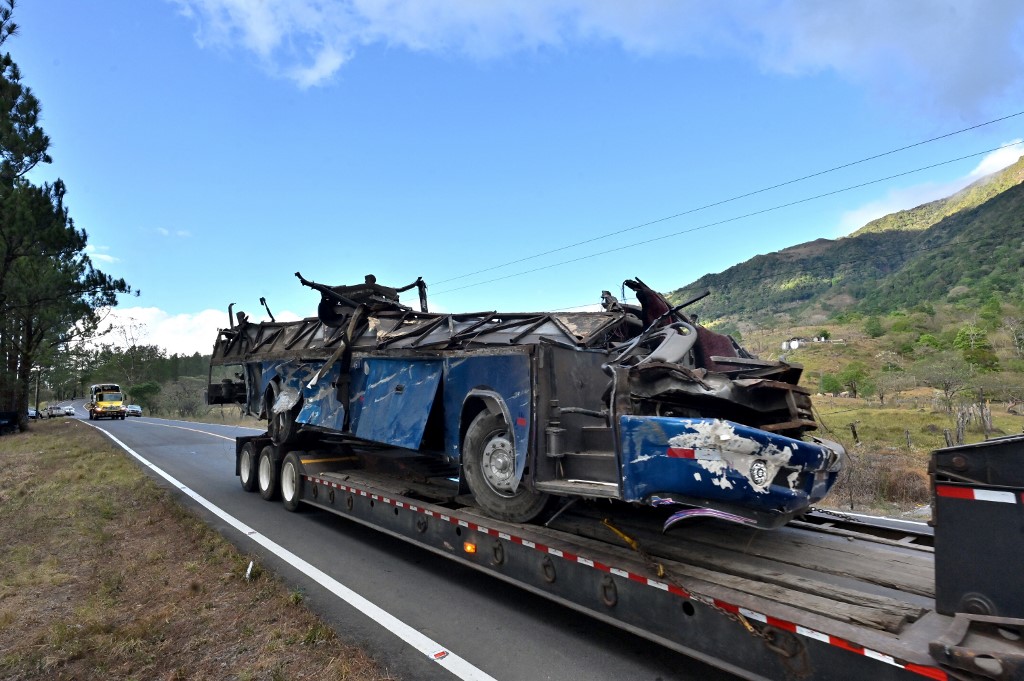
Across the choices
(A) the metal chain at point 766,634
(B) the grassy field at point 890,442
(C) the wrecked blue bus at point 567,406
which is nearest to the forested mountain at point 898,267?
(B) the grassy field at point 890,442

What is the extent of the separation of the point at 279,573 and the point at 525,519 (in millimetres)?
2860

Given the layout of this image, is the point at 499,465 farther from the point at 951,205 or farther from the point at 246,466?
the point at 951,205

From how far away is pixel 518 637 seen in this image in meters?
4.77

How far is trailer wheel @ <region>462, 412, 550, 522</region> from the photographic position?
5.41 metres

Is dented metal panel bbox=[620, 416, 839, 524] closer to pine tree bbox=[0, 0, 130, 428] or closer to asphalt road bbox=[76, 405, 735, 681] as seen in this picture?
asphalt road bbox=[76, 405, 735, 681]

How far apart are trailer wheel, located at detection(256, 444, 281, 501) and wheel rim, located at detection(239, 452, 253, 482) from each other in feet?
0.60

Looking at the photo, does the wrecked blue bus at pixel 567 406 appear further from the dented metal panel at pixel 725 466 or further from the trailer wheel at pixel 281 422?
the trailer wheel at pixel 281 422

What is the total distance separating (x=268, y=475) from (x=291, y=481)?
110 cm

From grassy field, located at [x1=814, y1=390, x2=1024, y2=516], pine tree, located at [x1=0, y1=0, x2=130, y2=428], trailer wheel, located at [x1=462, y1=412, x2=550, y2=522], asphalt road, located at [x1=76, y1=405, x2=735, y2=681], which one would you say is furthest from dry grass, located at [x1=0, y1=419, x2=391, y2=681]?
pine tree, located at [x1=0, y1=0, x2=130, y2=428]

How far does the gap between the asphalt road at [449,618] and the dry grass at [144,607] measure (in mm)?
308

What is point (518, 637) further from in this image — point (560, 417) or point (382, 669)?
point (560, 417)

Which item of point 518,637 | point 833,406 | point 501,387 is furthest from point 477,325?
point 833,406

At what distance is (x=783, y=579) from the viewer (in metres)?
3.89

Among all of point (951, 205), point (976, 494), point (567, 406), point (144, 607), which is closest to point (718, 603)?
point (976, 494)
